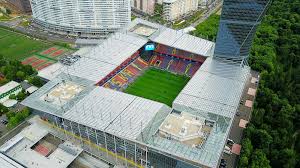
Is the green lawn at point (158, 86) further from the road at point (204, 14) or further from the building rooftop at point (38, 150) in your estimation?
the road at point (204, 14)

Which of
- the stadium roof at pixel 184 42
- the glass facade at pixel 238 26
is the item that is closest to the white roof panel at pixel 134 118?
the glass facade at pixel 238 26

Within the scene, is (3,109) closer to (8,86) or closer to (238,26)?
(8,86)

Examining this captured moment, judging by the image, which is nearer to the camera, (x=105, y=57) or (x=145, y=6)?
(x=105, y=57)

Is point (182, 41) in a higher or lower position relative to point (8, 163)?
higher

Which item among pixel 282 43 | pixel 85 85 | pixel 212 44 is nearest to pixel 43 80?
pixel 85 85

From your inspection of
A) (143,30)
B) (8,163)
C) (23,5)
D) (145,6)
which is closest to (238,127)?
(143,30)

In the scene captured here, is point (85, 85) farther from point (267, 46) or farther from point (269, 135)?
point (267, 46)

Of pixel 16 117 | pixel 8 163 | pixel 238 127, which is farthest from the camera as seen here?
pixel 238 127

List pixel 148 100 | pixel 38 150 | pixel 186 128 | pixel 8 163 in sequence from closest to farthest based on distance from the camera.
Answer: pixel 8 163, pixel 186 128, pixel 38 150, pixel 148 100
